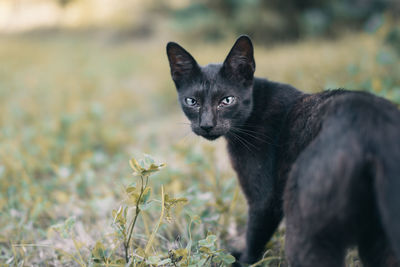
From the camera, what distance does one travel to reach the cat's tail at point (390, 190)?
1.07 meters

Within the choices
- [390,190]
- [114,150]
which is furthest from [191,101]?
[114,150]

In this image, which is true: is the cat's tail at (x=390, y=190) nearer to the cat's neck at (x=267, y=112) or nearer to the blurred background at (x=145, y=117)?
the blurred background at (x=145, y=117)

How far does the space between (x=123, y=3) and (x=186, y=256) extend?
1603 centimetres

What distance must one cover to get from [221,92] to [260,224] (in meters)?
0.78

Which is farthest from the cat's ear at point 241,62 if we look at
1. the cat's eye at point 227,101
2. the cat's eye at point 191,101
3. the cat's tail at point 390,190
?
the cat's tail at point 390,190

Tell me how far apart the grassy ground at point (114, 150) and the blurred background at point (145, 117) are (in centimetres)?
1

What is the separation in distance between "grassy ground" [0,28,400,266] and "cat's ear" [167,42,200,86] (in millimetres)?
736

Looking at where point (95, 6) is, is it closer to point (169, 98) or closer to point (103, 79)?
point (103, 79)

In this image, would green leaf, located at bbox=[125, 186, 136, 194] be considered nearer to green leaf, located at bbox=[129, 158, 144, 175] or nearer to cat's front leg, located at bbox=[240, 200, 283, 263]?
green leaf, located at bbox=[129, 158, 144, 175]

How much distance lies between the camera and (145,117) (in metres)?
5.22

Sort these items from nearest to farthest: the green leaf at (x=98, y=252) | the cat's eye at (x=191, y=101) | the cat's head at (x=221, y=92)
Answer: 1. the green leaf at (x=98, y=252)
2. the cat's head at (x=221, y=92)
3. the cat's eye at (x=191, y=101)

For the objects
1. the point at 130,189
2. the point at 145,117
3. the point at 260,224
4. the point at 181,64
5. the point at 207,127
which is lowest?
the point at 145,117

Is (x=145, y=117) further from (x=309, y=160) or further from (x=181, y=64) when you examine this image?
(x=309, y=160)

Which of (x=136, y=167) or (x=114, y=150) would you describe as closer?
(x=136, y=167)
